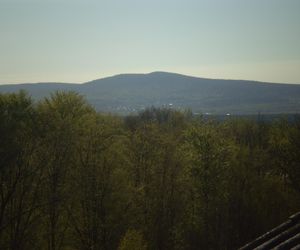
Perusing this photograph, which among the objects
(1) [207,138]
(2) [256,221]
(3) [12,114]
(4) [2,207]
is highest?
(3) [12,114]

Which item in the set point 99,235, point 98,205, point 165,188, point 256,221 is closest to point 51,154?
point 98,205

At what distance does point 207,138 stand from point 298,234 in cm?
3169

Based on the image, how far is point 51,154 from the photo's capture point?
28141 mm

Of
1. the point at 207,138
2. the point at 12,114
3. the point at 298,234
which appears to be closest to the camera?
the point at 298,234

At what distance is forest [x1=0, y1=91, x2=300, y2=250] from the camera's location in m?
27.3

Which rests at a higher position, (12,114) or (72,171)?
(12,114)

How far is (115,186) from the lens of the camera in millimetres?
31594

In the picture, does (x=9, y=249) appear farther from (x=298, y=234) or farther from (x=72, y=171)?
(x=298, y=234)

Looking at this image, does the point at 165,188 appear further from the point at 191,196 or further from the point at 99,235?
the point at 99,235

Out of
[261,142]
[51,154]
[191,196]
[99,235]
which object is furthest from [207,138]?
[261,142]

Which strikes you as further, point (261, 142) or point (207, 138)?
point (261, 142)

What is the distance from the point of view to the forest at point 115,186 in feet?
89.5

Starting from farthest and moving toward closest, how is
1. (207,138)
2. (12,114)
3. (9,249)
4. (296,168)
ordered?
(296,168) < (207,138) < (9,249) < (12,114)

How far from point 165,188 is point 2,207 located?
17163 mm
